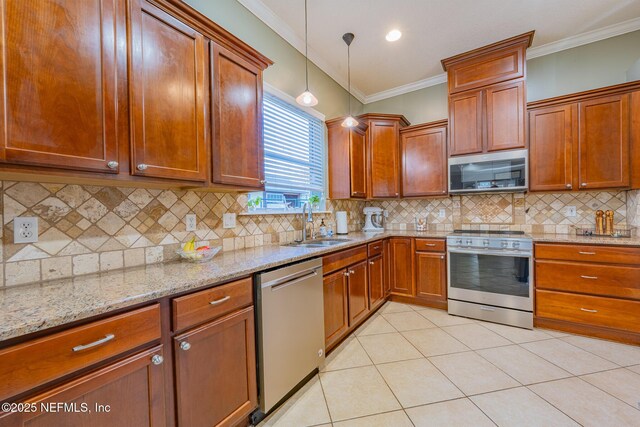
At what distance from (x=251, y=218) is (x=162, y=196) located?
77 cm

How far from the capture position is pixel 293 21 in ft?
8.48

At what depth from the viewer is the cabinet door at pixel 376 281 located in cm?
290

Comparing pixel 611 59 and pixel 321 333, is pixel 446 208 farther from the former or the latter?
pixel 321 333

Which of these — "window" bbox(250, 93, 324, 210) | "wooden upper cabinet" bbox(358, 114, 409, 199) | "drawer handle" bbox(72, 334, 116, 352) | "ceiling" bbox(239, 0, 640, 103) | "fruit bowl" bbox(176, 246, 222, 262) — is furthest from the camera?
"wooden upper cabinet" bbox(358, 114, 409, 199)

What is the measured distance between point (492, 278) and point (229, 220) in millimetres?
2792

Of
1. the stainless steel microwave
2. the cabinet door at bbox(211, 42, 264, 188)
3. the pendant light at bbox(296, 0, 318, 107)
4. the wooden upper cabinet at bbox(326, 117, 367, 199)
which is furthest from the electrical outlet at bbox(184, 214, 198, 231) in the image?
the stainless steel microwave

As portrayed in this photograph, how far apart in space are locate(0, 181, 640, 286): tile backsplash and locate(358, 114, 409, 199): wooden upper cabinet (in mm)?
1404

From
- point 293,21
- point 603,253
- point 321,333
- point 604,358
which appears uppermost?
point 293,21

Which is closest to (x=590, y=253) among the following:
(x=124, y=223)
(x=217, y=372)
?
(x=217, y=372)

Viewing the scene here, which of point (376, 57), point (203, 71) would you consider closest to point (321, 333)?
point (203, 71)

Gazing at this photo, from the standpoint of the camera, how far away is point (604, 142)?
8.48ft

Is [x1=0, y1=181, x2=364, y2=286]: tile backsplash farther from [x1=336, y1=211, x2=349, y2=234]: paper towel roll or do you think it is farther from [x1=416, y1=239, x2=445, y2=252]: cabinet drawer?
[x1=416, y1=239, x2=445, y2=252]: cabinet drawer

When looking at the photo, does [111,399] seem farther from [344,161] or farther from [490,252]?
[490,252]

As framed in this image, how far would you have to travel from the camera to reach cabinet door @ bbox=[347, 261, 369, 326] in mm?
2504
